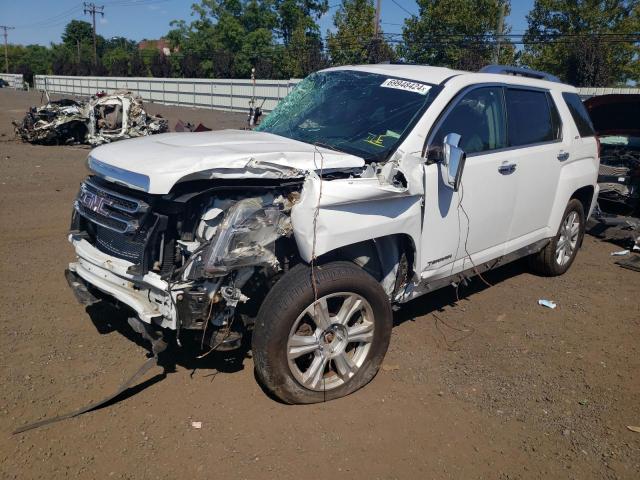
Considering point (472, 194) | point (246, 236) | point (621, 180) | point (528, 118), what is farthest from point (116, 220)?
point (621, 180)

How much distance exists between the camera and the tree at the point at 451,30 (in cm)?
3550

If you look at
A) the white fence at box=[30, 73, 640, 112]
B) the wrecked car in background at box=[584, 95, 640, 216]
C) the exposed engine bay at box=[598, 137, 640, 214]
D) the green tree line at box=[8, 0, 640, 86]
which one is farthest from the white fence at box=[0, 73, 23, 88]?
the exposed engine bay at box=[598, 137, 640, 214]

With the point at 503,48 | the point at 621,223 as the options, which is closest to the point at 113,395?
the point at 621,223

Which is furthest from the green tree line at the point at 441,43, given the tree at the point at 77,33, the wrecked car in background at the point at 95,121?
the tree at the point at 77,33

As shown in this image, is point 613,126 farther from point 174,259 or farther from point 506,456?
point 174,259

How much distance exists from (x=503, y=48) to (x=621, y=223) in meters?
30.0

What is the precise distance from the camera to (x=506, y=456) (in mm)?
3105

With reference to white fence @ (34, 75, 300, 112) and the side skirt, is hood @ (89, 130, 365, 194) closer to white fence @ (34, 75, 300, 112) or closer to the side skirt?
the side skirt

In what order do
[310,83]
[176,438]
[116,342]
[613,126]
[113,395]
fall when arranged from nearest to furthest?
[176,438] → [113,395] → [116,342] → [310,83] → [613,126]

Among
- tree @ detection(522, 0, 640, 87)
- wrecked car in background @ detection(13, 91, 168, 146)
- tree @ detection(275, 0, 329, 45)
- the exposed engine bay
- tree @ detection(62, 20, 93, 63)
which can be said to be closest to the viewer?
the exposed engine bay

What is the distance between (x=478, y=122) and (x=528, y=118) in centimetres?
89

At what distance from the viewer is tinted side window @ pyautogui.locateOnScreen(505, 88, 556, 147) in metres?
4.75

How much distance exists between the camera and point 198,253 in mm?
3121

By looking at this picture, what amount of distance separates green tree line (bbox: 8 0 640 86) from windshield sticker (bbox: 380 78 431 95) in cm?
1492
